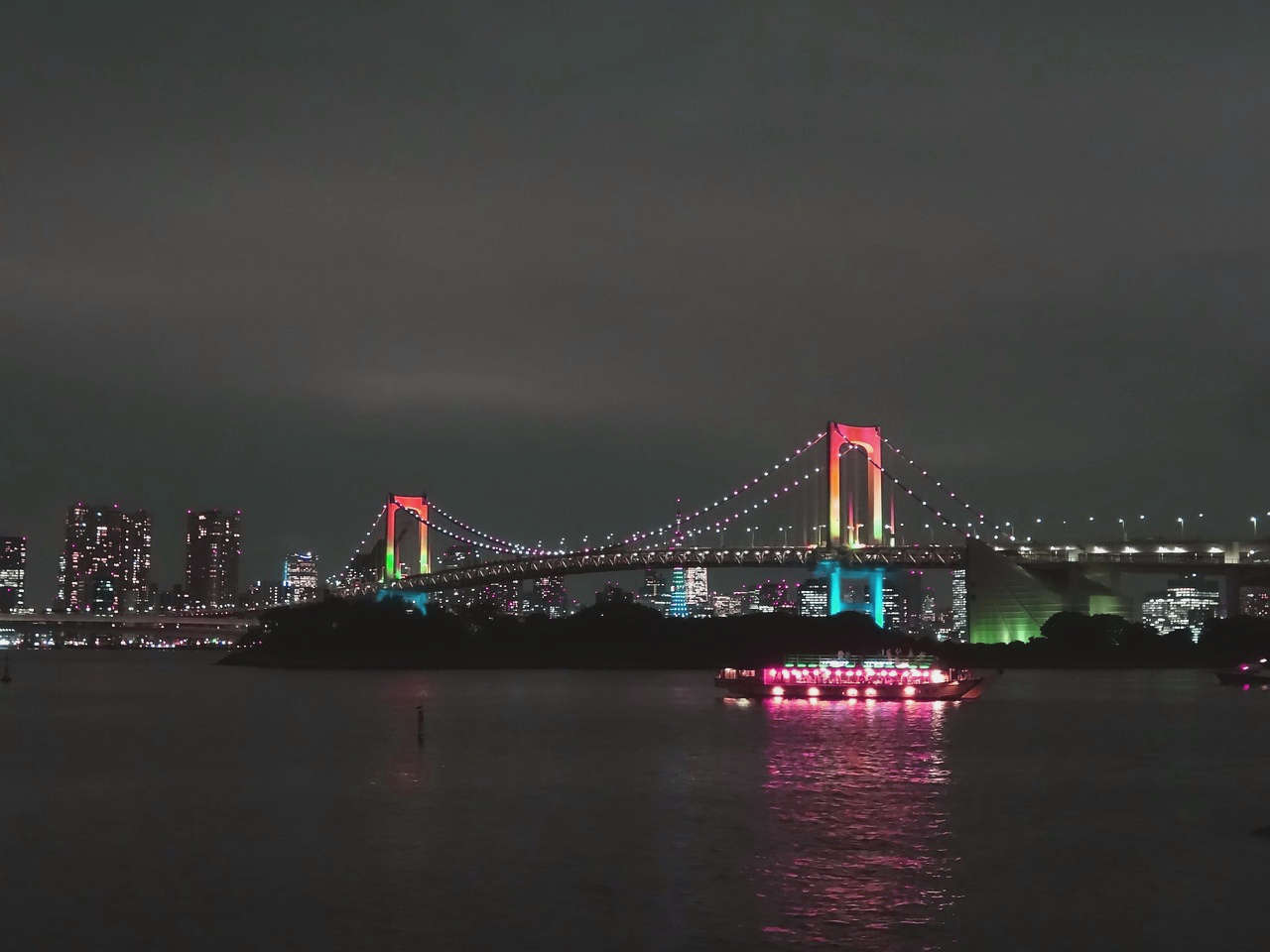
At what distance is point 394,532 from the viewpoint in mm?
101375

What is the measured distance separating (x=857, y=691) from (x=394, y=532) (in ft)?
173

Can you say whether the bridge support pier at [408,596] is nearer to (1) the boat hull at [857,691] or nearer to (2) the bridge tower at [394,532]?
(2) the bridge tower at [394,532]

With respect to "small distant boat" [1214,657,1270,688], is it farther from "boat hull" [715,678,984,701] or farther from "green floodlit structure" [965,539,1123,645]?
"boat hull" [715,678,984,701]

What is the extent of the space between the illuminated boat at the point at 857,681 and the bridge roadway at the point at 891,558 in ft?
56.5

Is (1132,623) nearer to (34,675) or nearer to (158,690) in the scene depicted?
(158,690)

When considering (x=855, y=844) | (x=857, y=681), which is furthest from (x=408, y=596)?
(x=855, y=844)

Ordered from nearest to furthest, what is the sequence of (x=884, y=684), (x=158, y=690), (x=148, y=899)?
(x=148, y=899) → (x=884, y=684) → (x=158, y=690)

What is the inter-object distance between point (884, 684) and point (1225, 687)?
55.5 ft

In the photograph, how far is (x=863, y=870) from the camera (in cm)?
1723

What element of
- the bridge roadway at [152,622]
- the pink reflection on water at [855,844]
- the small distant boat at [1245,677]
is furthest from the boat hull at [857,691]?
the bridge roadway at [152,622]

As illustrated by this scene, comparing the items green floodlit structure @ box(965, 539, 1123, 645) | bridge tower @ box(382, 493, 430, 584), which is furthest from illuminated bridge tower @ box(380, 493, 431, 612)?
green floodlit structure @ box(965, 539, 1123, 645)

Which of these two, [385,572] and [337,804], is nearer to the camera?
[337,804]

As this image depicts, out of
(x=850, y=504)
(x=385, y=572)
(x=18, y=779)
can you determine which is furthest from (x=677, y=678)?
(x=18, y=779)

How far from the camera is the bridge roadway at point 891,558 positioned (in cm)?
7312
